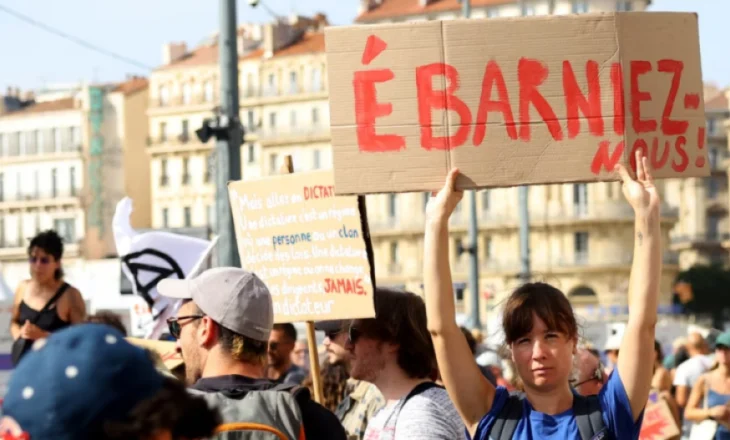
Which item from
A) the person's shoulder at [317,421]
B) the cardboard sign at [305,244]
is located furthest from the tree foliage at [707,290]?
the person's shoulder at [317,421]

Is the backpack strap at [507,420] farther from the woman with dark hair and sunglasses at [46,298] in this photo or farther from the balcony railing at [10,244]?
the balcony railing at [10,244]

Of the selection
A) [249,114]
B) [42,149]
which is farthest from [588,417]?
[42,149]

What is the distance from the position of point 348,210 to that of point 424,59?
5.97 ft

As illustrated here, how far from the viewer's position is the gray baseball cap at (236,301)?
4500mm

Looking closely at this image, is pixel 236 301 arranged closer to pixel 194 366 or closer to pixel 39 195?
pixel 194 366

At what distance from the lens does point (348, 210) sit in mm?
6555

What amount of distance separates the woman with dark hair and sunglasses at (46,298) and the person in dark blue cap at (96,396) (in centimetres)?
571

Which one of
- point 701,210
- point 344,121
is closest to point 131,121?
point 701,210

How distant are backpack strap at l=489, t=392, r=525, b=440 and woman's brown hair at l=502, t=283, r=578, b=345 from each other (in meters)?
0.17

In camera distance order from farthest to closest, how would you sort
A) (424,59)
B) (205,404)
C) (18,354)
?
(18,354)
(424,59)
(205,404)

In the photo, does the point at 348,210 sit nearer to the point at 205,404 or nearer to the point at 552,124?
the point at 552,124

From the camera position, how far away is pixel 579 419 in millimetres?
4383

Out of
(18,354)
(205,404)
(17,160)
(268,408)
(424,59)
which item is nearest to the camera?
(205,404)

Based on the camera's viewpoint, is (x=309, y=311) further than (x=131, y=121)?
No
